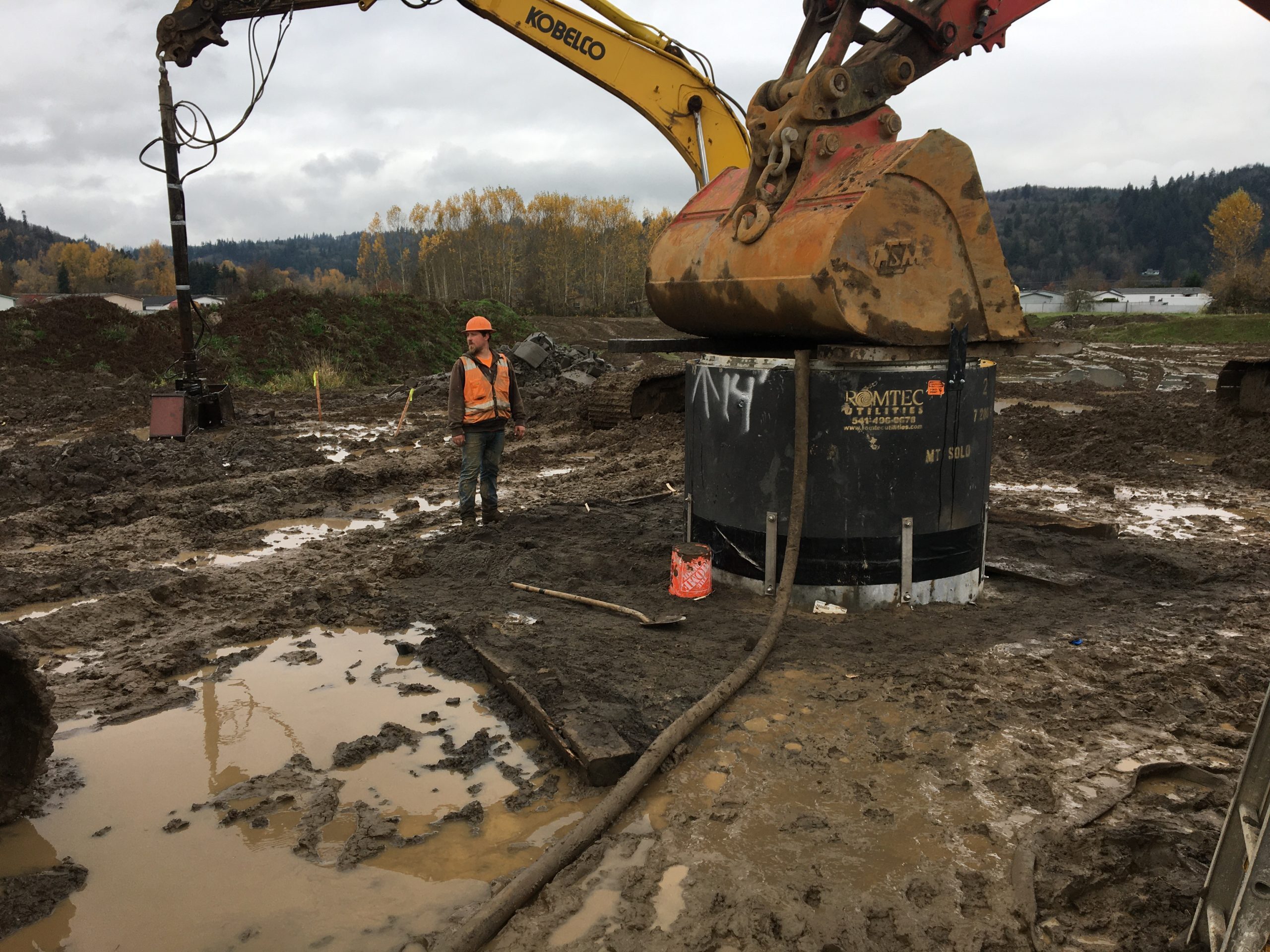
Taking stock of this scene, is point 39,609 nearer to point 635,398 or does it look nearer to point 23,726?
point 23,726

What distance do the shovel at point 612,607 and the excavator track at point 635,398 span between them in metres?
8.55

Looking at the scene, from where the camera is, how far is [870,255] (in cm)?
527

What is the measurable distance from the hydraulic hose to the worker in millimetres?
3471

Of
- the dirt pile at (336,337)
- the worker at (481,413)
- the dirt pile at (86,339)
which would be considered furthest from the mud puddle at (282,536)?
the dirt pile at (86,339)

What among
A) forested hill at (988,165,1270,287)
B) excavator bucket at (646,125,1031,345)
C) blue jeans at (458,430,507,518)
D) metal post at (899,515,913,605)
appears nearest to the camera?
excavator bucket at (646,125,1031,345)

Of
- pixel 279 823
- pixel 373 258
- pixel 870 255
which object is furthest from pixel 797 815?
pixel 373 258

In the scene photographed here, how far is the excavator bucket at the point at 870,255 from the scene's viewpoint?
17.2ft

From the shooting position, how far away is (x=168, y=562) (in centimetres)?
745

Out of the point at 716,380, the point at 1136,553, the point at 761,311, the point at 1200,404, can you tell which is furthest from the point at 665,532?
the point at 1200,404

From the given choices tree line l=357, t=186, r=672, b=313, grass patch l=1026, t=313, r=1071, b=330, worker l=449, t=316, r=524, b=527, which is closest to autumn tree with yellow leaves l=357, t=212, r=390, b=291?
tree line l=357, t=186, r=672, b=313

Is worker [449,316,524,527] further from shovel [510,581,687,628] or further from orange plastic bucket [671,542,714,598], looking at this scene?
orange plastic bucket [671,542,714,598]

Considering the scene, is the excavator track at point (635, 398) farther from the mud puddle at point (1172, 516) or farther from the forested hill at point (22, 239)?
the forested hill at point (22, 239)

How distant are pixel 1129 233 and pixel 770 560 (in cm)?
17271

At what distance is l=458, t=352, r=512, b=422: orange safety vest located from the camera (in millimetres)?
8117
